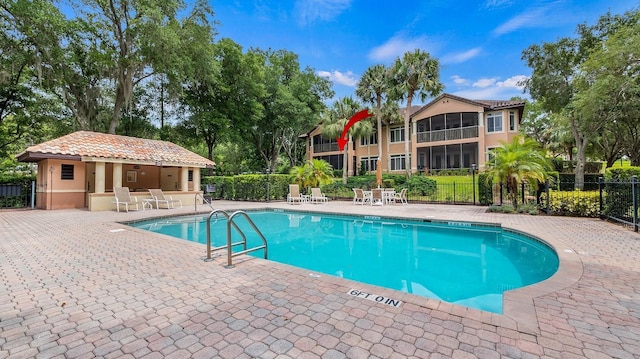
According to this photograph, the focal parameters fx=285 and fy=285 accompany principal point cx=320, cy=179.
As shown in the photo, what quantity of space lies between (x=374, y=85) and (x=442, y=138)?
868 centimetres

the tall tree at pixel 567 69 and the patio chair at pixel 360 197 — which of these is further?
the patio chair at pixel 360 197

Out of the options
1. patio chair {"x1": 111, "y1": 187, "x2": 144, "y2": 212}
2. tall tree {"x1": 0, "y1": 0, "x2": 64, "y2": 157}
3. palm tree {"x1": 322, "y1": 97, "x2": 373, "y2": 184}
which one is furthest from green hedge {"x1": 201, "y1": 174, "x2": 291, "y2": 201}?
tall tree {"x1": 0, "y1": 0, "x2": 64, "y2": 157}

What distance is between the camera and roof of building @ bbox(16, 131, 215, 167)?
1238 cm

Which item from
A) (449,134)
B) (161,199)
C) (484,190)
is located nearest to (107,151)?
(161,199)

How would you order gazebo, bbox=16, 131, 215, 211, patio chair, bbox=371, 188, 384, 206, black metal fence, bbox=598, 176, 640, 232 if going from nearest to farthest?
black metal fence, bbox=598, 176, 640, 232 → gazebo, bbox=16, 131, 215, 211 → patio chair, bbox=371, 188, 384, 206

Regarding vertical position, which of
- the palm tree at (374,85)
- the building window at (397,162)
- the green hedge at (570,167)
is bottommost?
the green hedge at (570,167)

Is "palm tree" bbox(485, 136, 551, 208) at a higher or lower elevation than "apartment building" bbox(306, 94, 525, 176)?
lower

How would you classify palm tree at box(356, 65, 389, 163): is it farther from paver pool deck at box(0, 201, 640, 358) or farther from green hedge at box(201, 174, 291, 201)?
paver pool deck at box(0, 201, 640, 358)

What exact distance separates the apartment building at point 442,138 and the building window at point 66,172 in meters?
19.1

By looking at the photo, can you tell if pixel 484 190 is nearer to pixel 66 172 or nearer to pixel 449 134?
pixel 449 134

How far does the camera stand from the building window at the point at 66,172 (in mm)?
13672

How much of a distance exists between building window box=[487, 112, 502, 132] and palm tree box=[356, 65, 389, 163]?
369 inches

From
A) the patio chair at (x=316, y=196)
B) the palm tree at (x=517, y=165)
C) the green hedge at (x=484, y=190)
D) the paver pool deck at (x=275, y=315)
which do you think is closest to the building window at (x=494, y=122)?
the green hedge at (x=484, y=190)

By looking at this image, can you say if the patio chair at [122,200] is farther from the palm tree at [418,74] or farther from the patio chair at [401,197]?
the palm tree at [418,74]
